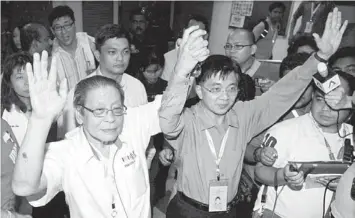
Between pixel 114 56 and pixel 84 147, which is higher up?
pixel 114 56

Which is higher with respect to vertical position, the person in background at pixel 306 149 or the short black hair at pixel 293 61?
the short black hair at pixel 293 61

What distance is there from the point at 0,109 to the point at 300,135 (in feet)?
5.87

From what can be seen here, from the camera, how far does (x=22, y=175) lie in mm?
1240

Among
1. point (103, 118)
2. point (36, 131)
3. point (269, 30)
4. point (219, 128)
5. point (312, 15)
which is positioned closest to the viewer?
point (36, 131)

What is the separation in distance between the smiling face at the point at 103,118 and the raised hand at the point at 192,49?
0.36 meters

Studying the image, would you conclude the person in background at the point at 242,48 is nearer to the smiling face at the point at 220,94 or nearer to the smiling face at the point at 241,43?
the smiling face at the point at 241,43

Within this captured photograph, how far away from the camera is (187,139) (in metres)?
1.83

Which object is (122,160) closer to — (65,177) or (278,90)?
(65,177)

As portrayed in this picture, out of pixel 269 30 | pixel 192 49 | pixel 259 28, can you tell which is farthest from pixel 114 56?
pixel 269 30

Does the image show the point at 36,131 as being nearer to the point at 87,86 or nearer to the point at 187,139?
the point at 87,86

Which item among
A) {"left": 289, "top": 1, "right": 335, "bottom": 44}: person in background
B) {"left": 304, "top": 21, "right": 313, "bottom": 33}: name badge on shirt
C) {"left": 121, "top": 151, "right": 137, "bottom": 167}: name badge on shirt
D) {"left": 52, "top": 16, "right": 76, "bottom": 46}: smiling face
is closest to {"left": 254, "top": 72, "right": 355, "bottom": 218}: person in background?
{"left": 121, "top": 151, "right": 137, "bottom": 167}: name badge on shirt

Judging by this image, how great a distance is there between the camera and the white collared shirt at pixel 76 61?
3.20 m

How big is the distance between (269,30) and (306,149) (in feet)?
11.9

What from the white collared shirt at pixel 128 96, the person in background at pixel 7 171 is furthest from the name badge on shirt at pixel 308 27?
the person in background at pixel 7 171
